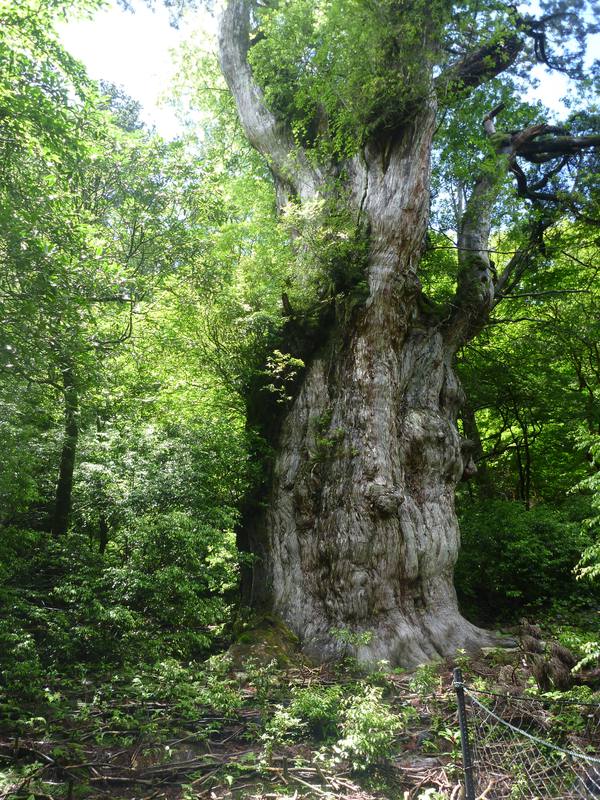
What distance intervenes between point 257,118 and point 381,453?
24.5ft

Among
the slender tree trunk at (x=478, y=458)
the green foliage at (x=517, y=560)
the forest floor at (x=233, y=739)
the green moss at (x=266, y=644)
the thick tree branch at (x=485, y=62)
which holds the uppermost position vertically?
the thick tree branch at (x=485, y=62)

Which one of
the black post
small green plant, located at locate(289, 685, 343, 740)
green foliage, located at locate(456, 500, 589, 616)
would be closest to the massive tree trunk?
small green plant, located at locate(289, 685, 343, 740)

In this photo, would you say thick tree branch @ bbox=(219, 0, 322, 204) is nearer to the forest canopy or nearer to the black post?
the forest canopy

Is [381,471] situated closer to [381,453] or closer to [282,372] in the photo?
[381,453]

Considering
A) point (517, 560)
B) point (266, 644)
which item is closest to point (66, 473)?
point (266, 644)

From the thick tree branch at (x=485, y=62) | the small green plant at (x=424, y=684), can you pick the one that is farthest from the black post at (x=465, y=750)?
the thick tree branch at (x=485, y=62)

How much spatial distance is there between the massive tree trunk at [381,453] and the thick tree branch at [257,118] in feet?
0.47

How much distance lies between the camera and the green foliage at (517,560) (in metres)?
9.12

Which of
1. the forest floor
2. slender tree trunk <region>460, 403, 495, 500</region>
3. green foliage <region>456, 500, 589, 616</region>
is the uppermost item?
slender tree trunk <region>460, 403, 495, 500</region>

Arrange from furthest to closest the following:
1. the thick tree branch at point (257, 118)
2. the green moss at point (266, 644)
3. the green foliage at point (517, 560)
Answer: the thick tree branch at point (257, 118) < the green foliage at point (517, 560) < the green moss at point (266, 644)

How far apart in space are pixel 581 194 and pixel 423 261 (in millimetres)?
3140

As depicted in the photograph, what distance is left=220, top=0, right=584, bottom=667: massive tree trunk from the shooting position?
6719 millimetres

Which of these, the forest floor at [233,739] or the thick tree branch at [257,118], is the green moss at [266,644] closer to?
the forest floor at [233,739]

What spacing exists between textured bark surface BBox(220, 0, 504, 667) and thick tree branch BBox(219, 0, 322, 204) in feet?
2.26
